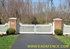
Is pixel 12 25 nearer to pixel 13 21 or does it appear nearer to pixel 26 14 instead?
pixel 13 21

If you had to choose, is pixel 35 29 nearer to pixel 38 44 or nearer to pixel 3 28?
pixel 3 28

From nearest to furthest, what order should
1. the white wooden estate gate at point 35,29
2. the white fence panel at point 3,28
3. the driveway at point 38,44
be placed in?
the driveway at point 38,44, the white fence panel at point 3,28, the white wooden estate gate at point 35,29

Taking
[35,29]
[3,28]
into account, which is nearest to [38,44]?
[35,29]

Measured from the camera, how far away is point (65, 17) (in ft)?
151

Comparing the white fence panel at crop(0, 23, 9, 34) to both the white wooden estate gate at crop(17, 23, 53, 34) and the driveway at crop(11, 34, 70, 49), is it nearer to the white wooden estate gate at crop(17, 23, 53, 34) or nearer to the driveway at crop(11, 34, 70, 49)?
the white wooden estate gate at crop(17, 23, 53, 34)

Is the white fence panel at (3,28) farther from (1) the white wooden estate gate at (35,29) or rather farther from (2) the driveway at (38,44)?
(2) the driveway at (38,44)

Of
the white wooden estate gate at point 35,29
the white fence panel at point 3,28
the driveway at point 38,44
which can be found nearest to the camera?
the driveway at point 38,44

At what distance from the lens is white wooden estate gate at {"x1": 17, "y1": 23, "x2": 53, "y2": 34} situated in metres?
27.0

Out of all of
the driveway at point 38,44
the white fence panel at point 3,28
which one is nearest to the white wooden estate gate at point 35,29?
the white fence panel at point 3,28

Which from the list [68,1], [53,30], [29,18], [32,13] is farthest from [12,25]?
[68,1]

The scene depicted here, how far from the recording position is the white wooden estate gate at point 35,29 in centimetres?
2697

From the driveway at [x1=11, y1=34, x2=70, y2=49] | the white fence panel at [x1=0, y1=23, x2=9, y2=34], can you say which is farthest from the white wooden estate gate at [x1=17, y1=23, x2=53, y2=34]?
the driveway at [x1=11, y1=34, x2=70, y2=49]

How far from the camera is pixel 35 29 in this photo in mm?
27234

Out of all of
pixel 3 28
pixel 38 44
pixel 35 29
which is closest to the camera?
pixel 38 44
